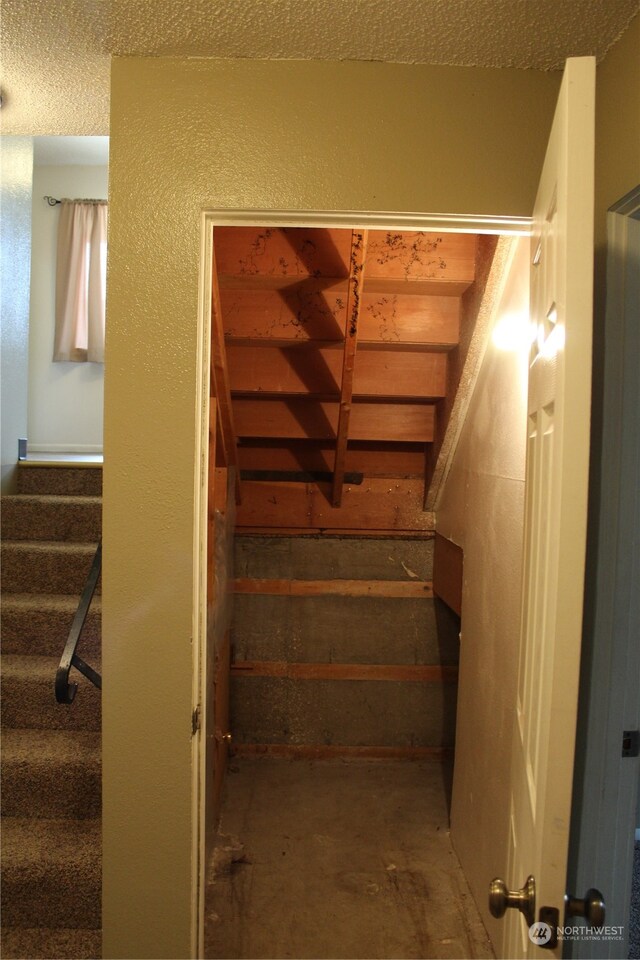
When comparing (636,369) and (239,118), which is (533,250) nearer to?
(636,369)

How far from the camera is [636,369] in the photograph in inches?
53.8

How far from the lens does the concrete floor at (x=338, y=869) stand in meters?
2.33

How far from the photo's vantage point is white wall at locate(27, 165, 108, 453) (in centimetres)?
508

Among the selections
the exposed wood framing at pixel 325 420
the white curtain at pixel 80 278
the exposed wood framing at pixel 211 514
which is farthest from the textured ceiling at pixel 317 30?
the white curtain at pixel 80 278

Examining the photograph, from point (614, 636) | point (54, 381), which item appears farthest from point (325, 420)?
point (54, 381)

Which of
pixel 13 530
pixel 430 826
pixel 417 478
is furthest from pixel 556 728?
pixel 13 530

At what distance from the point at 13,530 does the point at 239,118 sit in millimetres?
2544

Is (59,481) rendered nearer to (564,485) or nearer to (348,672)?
(348,672)

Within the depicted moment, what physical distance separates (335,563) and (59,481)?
1.61m

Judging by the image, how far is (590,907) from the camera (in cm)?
96

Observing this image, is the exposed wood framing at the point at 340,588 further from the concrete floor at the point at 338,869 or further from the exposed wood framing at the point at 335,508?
the concrete floor at the point at 338,869

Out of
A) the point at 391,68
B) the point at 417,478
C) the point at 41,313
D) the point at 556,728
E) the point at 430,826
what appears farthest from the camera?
the point at 41,313

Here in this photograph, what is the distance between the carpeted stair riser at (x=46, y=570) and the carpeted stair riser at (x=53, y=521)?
21 centimetres

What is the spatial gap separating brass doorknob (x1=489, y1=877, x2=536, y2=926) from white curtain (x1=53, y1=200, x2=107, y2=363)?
4704mm
